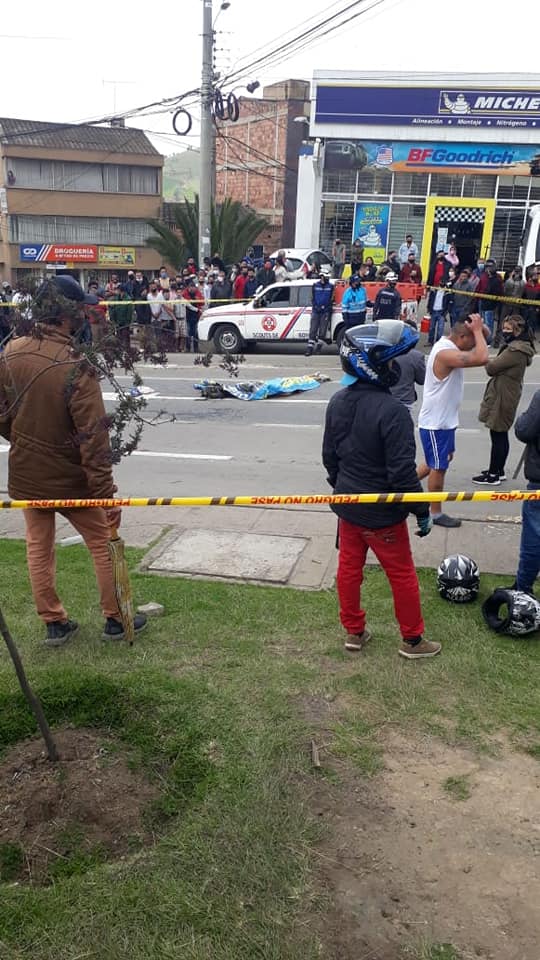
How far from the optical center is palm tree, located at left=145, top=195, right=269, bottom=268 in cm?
2934

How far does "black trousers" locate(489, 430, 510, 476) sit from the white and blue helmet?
3.95 meters

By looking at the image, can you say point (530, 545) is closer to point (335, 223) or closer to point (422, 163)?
point (422, 163)

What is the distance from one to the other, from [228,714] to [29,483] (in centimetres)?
180

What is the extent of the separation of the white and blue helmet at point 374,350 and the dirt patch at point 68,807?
7.74 ft

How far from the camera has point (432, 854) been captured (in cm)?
316

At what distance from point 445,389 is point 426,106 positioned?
23.5m

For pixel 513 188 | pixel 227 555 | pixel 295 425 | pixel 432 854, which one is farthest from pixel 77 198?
pixel 432 854

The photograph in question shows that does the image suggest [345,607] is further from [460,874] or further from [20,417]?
[20,417]

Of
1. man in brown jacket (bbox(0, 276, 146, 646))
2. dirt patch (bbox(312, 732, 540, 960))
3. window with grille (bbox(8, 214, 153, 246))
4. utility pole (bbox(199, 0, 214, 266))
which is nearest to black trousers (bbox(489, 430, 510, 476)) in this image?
man in brown jacket (bbox(0, 276, 146, 646))

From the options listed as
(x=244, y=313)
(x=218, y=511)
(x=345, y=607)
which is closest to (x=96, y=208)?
(x=244, y=313)

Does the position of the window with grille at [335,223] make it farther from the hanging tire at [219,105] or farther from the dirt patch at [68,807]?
the dirt patch at [68,807]

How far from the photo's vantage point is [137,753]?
3.81m

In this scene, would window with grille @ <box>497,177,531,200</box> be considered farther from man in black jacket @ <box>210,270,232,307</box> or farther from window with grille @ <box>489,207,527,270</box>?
man in black jacket @ <box>210,270,232,307</box>

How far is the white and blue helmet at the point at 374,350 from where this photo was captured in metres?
4.39
